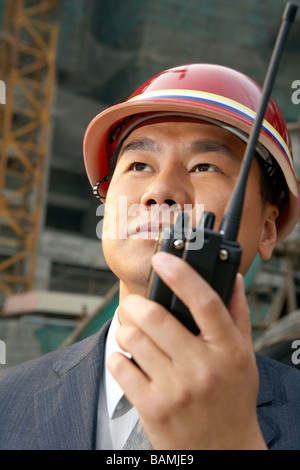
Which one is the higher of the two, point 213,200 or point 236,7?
point 236,7

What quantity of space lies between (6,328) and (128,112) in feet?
39.8

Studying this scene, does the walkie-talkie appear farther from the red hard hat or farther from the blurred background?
the blurred background

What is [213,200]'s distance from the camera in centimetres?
165

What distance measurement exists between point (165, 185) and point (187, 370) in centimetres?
79

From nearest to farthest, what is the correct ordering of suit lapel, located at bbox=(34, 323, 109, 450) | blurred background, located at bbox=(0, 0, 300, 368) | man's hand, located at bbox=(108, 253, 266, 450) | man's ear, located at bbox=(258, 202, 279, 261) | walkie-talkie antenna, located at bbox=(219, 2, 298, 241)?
man's hand, located at bbox=(108, 253, 266, 450) < walkie-talkie antenna, located at bbox=(219, 2, 298, 241) < suit lapel, located at bbox=(34, 323, 109, 450) < man's ear, located at bbox=(258, 202, 279, 261) < blurred background, located at bbox=(0, 0, 300, 368)

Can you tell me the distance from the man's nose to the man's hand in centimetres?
64

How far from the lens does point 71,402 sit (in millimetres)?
1618

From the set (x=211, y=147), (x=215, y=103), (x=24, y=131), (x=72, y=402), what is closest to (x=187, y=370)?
(x=72, y=402)

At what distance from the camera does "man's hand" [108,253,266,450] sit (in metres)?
0.86

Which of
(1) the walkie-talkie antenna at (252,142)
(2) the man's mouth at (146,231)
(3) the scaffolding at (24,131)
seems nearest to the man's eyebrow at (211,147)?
(2) the man's mouth at (146,231)

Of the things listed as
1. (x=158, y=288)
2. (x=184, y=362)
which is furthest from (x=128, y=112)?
(x=184, y=362)

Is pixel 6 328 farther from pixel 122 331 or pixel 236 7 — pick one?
pixel 236 7

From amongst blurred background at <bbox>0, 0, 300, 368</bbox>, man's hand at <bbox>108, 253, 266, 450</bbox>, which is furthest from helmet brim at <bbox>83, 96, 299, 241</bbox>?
blurred background at <bbox>0, 0, 300, 368</bbox>
